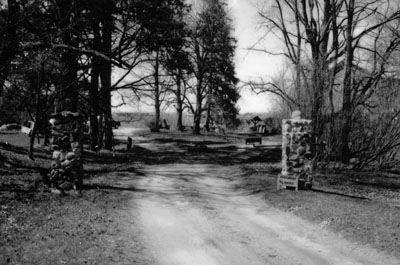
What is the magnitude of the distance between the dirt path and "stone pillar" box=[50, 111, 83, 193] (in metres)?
2.55

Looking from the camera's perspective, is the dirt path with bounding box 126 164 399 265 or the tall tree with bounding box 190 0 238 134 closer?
the dirt path with bounding box 126 164 399 265

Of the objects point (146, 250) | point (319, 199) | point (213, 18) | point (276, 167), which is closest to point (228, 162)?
point (276, 167)

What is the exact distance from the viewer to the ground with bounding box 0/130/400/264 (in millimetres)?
7785

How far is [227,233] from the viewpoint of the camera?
9.27m

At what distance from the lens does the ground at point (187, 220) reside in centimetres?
779

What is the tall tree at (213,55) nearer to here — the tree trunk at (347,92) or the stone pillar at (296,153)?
the tree trunk at (347,92)

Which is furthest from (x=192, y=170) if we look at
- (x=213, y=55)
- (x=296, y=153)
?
(x=213, y=55)

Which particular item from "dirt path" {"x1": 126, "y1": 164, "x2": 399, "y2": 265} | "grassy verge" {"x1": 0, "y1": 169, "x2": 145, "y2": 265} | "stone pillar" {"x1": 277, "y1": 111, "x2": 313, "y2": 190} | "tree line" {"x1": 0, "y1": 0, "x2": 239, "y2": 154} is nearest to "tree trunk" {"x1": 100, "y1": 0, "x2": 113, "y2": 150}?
"tree line" {"x1": 0, "y1": 0, "x2": 239, "y2": 154}

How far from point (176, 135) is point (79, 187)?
29.0m

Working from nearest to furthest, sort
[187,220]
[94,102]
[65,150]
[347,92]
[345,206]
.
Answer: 1. [187,220]
2. [345,206]
3. [65,150]
4. [347,92]
5. [94,102]

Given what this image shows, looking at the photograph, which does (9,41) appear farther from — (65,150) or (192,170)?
(192,170)

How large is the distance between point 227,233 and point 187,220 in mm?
1438

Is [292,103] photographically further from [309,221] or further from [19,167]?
[19,167]

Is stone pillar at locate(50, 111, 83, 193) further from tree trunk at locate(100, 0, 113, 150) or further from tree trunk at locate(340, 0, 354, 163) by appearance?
tree trunk at locate(340, 0, 354, 163)
